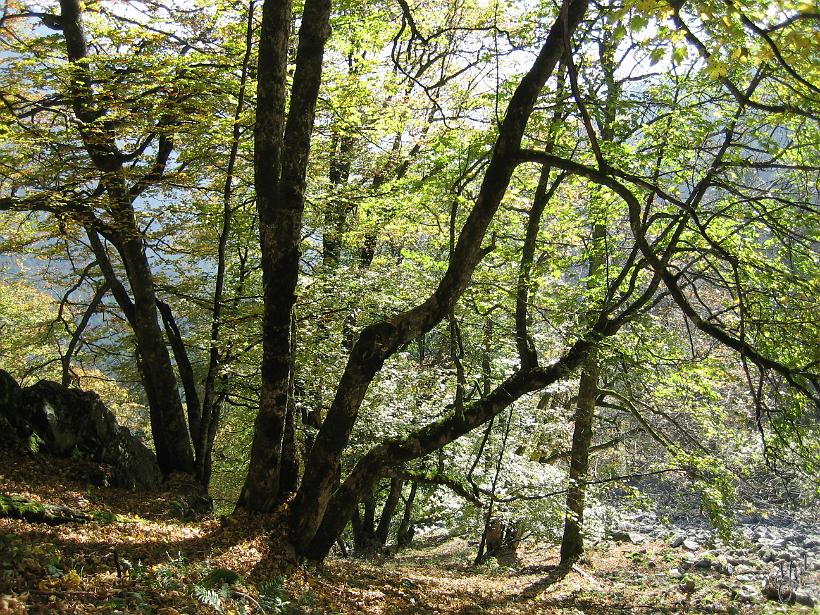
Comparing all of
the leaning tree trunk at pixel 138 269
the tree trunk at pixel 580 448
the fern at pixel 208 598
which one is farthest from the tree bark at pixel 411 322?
the tree trunk at pixel 580 448

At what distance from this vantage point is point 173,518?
19.6 feet

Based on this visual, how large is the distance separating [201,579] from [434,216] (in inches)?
230

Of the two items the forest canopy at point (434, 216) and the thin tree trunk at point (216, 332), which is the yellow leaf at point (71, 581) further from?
the thin tree trunk at point (216, 332)

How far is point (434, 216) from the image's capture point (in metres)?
8.55

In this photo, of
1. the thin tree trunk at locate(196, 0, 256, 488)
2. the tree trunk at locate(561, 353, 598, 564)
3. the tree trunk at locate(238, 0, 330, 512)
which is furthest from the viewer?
the tree trunk at locate(561, 353, 598, 564)

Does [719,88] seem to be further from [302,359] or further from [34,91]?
[34,91]

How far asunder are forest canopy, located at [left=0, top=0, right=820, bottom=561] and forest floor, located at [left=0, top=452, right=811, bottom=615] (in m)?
0.62

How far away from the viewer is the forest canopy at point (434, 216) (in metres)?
4.89

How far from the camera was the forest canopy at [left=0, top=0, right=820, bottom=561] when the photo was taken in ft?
16.0

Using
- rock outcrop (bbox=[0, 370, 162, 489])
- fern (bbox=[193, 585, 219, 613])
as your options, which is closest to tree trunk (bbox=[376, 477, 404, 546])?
rock outcrop (bbox=[0, 370, 162, 489])

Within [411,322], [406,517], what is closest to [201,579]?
[411,322]

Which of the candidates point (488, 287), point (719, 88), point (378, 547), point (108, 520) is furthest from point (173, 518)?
point (378, 547)

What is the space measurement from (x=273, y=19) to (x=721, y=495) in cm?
827

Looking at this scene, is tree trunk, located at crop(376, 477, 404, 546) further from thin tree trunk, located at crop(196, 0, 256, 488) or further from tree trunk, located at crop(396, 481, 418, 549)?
thin tree trunk, located at crop(196, 0, 256, 488)
